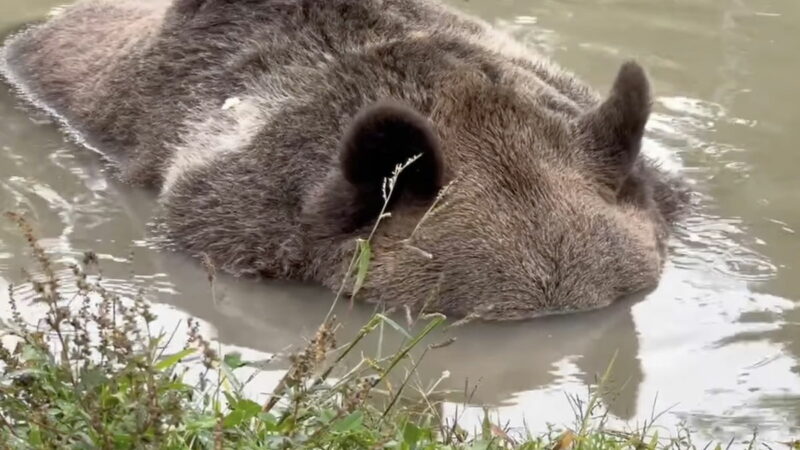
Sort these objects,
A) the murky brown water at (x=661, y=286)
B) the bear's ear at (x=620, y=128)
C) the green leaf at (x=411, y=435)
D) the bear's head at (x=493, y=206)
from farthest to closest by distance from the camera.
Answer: the bear's ear at (x=620, y=128)
the bear's head at (x=493, y=206)
the murky brown water at (x=661, y=286)
the green leaf at (x=411, y=435)

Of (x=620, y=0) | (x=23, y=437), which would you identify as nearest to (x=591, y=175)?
(x=23, y=437)

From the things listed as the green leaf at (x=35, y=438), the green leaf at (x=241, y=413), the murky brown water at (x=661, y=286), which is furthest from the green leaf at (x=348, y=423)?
the murky brown water at (x=661, y=286)

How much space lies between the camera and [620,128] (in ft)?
21.8

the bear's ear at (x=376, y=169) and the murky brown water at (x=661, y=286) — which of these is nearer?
the murky brown water at (x=661, y=286)

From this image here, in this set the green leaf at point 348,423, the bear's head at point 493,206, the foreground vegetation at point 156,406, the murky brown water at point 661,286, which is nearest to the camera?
the foreground vegetation at point 156,406

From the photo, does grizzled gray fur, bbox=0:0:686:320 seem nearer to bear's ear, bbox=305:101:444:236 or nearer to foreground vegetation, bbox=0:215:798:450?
bear's ear, bbox=305:101:444:236

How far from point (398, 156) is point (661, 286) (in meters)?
1.61

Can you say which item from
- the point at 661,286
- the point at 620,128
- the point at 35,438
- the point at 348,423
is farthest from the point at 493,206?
the point at 35,438

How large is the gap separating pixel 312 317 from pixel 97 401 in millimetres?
2568

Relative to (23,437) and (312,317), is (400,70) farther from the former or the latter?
(23,437)

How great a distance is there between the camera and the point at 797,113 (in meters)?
9.43

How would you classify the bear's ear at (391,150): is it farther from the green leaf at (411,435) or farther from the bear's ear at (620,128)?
the green leaf at (411,435)

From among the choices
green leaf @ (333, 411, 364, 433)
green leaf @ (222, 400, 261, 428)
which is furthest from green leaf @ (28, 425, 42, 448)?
green leaf @ (333, 411, 364, 433)

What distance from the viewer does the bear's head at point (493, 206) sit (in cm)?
617
